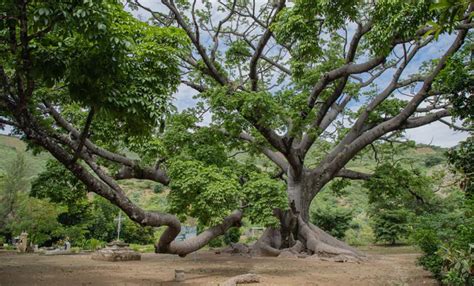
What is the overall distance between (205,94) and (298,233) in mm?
5723

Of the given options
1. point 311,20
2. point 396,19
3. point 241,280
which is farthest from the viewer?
point 311,20

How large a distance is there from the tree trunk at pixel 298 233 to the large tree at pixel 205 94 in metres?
0.05

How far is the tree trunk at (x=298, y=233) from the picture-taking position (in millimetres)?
12078

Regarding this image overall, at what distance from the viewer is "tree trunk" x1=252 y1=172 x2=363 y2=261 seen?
1208cm

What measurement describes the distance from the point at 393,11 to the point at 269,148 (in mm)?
8154

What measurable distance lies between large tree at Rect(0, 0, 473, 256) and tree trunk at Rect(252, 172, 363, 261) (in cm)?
5

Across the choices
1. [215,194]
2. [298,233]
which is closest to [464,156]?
[215,194]

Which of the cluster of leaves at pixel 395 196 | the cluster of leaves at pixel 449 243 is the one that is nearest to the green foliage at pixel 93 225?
the cluster of leaves at pixel 395 196

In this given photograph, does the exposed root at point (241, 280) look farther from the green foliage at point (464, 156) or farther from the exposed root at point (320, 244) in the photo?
the exposed root at point (320, 244)

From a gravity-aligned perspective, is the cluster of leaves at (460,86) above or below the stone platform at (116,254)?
above

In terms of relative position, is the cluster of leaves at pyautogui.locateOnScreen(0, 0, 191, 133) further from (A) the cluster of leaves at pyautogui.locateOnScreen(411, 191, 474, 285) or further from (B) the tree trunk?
(B) the tree trunk

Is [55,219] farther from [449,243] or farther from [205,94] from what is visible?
[449,243]

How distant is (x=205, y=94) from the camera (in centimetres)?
1013

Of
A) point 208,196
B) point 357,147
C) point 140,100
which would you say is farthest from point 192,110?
point 140,100
